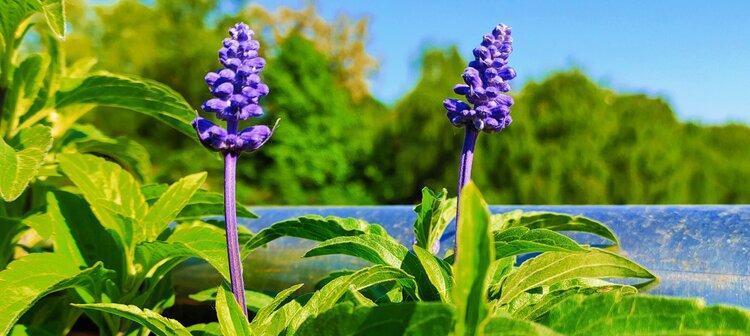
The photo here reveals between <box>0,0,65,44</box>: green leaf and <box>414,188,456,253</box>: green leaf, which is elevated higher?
<box>0,0,65,44</box>: green leaf

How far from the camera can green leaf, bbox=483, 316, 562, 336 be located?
0.67m

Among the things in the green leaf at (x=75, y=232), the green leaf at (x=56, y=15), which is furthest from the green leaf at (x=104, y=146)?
the green leaf at (x=56, y=15)

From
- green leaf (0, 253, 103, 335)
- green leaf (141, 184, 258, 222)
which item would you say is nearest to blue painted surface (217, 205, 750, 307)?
green leaf (141, 184, 258, 222)

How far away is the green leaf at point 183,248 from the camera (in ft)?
4.37

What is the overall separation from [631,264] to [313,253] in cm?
41

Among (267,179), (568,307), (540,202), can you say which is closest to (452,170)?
(540,202)

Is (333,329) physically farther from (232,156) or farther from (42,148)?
(42,148)

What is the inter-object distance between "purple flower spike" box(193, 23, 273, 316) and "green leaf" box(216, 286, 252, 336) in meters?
0.04

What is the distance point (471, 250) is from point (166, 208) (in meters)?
1.00

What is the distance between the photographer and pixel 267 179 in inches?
505

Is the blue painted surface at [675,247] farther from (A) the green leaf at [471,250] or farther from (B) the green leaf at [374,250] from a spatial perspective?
(A) the green leaf at [471,250]

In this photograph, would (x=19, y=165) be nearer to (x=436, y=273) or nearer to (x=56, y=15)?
(x=56, y=15)

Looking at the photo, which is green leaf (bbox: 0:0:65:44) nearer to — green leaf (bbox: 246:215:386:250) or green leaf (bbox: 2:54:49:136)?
green leaf (bbox: 2:54:49:136)

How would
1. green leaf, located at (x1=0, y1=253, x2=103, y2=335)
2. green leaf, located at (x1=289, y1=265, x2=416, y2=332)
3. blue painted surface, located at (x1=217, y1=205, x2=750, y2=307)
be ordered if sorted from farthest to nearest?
blue painted surface, located at (x1=217, y1=205, x2=750, y2=307) < green leaf, located at (x1=0, y1=253, x2=103, y2=335) < green leaf, located at (x1=289, y1=265, x2=416, y2=332)
